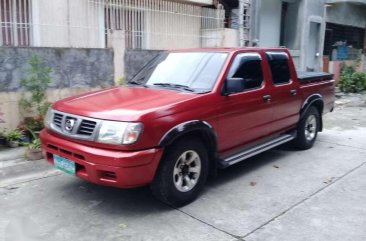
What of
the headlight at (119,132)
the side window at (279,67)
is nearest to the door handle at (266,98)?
the side window at (279,67)

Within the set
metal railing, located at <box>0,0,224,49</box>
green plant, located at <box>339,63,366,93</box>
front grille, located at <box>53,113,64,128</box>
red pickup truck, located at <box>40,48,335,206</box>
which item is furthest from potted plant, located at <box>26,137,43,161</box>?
green plant, located at <box>339,63,366,93</box>

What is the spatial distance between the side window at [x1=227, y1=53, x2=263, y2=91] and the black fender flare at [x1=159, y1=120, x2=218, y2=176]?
0.79 meters

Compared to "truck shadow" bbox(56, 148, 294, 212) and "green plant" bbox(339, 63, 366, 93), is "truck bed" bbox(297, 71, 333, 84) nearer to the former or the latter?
"truck shadow" bbox(56, 148, 294, 212)

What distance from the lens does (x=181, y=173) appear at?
4133 mm

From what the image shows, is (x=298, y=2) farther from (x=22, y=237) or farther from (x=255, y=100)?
(x=22, y=237)

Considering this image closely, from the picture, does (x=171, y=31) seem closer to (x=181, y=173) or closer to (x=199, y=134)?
(x=199, y=134)

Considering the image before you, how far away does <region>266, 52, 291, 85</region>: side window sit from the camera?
5.49 meters

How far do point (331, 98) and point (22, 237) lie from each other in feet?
18.9

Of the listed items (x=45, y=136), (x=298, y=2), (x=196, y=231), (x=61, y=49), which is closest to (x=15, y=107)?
(x=61, y=49)

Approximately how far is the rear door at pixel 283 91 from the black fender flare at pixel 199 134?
143 cm

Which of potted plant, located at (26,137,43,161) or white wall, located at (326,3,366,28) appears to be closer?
potted plant, located at (26,137,43,161)

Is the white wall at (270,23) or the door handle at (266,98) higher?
the white wall at (270,23)

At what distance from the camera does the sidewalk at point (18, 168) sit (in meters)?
5.09

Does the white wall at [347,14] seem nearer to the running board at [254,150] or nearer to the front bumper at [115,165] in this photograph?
the running board at [254,150]
